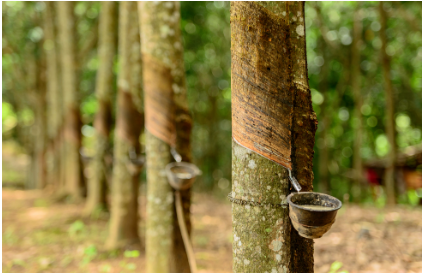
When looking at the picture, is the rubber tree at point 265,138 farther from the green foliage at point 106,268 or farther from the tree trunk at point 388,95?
the tree trunk at point 388,95

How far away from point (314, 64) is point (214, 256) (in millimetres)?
8117

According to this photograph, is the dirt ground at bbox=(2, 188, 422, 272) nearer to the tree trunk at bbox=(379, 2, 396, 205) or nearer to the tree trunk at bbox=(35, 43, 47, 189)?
the tree trunk at bbox=(379, 2, 396, 205)

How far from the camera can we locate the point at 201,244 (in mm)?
5449

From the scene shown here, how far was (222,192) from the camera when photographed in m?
13.0

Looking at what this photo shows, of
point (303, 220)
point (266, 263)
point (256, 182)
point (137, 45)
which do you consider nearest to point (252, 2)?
point (256, 182)

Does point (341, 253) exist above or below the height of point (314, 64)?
below

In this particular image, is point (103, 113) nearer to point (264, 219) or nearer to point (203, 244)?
point (203, 244)

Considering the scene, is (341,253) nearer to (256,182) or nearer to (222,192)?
(256,182)

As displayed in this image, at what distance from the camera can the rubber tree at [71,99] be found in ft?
24.9

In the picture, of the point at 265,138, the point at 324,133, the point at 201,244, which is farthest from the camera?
the point at 324,133

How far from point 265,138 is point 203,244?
13.8 feet

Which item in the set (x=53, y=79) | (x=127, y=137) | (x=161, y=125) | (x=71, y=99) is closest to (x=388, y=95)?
(x=127, y=137)

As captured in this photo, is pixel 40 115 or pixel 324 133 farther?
pixel 40 115

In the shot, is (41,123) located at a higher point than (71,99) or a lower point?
lower
